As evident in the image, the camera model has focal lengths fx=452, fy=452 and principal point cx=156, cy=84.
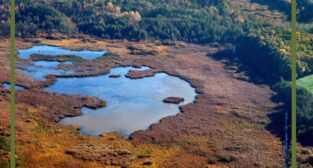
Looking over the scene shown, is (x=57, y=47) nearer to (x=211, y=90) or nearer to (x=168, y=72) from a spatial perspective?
(x=168, y=72)

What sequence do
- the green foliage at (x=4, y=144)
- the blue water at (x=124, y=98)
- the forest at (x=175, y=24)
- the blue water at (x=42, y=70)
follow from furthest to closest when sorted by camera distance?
the forest at (x=175, y=24), the blue water at (x=42, y=70), the blue water at (x=124, y=98), the green foliage at (x=4, y=144)

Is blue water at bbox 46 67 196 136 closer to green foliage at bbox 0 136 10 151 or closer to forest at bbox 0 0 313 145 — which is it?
green foliage at bbox 0 136 10 151

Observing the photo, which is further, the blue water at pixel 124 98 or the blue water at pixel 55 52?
the blue water at pixel 55 52

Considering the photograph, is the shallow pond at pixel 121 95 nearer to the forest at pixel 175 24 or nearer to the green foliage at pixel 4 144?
the green foliage at pixel 4 144

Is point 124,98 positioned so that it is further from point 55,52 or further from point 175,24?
point 175,24

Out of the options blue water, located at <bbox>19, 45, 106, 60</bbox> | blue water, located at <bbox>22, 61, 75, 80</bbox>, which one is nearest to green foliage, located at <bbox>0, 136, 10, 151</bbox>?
blue water, located at <bbox>22, 61, 75, 80</bbox>

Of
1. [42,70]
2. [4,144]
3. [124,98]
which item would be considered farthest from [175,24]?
[4,144]

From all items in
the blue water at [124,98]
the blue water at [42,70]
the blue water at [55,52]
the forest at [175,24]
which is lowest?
the blue water at [124,98]

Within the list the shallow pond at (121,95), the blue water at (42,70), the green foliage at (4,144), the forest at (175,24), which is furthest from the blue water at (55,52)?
the green foliage at (4,144)
